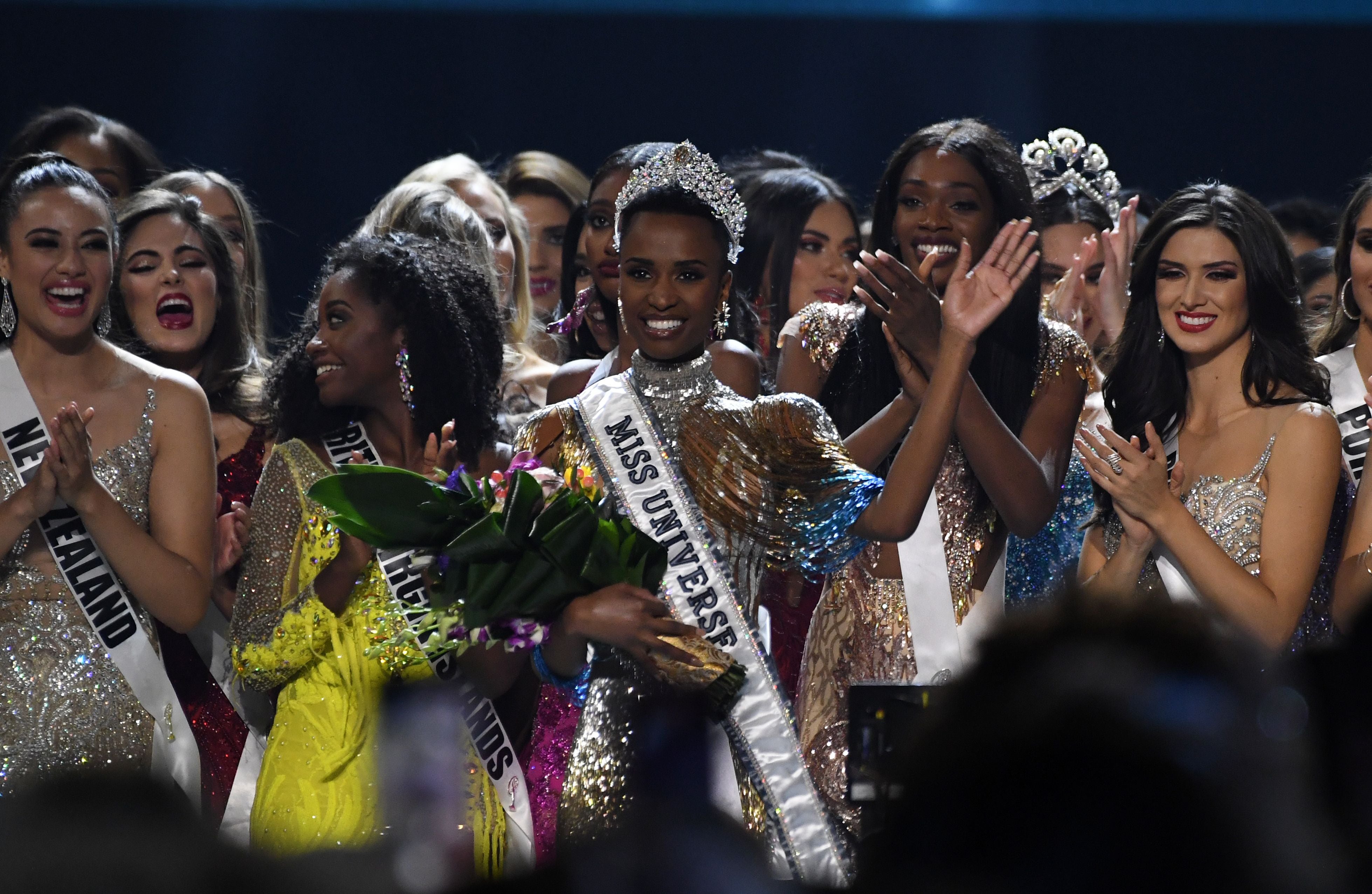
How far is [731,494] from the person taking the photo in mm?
2529

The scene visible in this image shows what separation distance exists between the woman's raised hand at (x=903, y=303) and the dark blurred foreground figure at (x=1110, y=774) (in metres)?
2.08

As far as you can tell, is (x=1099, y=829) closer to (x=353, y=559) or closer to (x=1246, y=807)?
(x=1246, y=807)

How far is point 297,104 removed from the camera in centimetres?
553

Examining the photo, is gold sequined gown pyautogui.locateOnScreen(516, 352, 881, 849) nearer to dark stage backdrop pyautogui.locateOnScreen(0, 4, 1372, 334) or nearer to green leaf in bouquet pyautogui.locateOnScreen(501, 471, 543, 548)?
green leaf in bouquet pyautogui.locateOnScreen(501, 471, 543, 548)

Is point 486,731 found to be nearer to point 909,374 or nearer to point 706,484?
point 706,484

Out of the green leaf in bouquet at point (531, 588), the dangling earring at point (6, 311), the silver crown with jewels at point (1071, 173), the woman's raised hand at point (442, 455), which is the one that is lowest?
the green leaf in bouquet at point (531, 588)

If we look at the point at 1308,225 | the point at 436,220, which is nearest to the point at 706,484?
the point at 436,220

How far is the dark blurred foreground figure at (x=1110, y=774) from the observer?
27.8 inches

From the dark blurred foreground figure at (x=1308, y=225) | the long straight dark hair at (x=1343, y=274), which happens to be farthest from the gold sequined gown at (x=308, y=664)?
the dark blurred foreground figure at (x=1308, y=225)

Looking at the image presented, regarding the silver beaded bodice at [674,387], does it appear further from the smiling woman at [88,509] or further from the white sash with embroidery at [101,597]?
the white sash with embroidery at [101,597]

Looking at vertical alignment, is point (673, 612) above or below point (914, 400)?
below

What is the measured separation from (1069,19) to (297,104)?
8.59ft

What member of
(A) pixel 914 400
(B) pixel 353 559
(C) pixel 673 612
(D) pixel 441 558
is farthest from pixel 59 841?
(A) pixel 914 400

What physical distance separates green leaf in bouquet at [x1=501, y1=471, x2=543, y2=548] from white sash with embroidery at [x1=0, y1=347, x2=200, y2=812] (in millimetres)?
910
